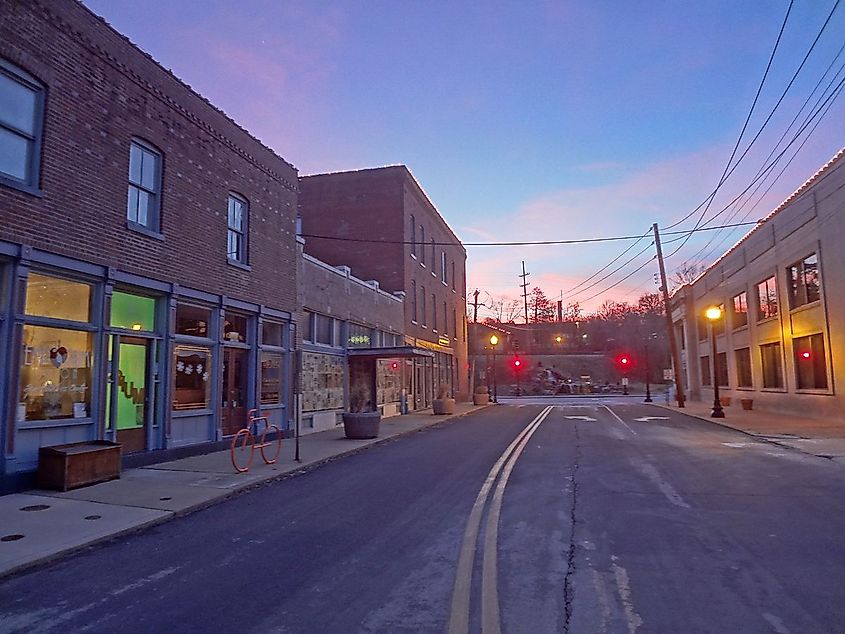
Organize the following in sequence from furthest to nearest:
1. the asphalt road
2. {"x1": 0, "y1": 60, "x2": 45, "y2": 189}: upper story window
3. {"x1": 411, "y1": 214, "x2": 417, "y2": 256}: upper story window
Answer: {"x1": 411, "y1": 214, "x2": 417, "y2": 256}: upper story window, {"x1": 0, "y1": 60, "x2": 45, "y2": 189}: upper story window, the asphalt road

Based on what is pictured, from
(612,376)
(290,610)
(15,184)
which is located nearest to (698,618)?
(290,610)

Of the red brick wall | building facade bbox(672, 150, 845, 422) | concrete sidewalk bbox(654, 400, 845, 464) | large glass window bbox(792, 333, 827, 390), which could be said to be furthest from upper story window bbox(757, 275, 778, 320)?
the red brick wall

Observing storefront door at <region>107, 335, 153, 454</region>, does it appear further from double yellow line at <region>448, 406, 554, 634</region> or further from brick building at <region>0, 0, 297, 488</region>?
double yellow line at <region>448, 406, 554, 634</region>

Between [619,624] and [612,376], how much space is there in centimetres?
8351

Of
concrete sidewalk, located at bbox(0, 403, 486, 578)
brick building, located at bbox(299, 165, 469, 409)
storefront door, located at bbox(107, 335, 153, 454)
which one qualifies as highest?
brick building, located at bbox(299, 165, 469, 409)

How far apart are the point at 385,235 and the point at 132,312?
20369 mm

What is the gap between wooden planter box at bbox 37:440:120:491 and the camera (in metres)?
9.76

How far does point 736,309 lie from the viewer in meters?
33.8

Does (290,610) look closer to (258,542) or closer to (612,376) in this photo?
(258,542)

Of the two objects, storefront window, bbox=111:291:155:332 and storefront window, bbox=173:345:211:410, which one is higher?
storefront window, bbox=111:291:155:332

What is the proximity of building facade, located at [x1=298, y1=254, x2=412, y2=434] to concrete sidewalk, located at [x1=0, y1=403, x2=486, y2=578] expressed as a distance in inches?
205

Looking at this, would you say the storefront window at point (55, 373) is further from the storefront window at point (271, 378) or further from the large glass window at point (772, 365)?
the large glass window at point (772, 365)

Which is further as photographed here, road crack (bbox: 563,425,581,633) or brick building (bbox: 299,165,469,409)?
brick building (bbox: 299,165,469,409)

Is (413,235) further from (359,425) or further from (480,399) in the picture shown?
(359,425)
